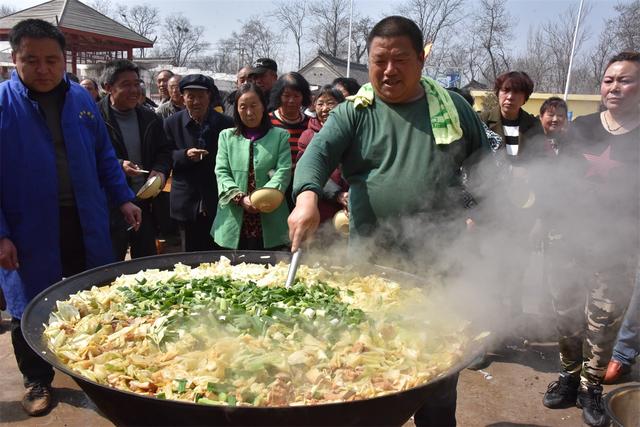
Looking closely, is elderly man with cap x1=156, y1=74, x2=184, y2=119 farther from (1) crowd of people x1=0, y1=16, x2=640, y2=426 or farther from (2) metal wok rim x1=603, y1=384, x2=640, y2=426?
(2) metal wok rim x1=603, y1=384, x2=640, y2=426

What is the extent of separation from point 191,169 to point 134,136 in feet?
1.96

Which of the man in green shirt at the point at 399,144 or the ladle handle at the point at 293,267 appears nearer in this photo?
the ladle handle at the point at 293,267

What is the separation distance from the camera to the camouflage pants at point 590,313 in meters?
3.22

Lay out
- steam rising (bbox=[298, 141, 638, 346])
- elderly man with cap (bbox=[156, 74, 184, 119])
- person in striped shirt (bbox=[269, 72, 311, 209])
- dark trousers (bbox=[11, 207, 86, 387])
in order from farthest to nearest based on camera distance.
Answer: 1. elderly man with cap (bbox=[156, 74, 184, 119])
2. person in striped shirt (bbox=[269, 72, 311, 209])
3. dark trousers (bbox=[11, 207, 86, 387])
4. steam rising (bbox=[298, 141, 638, 346])

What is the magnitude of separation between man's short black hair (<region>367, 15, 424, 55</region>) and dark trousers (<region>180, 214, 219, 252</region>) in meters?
2.72

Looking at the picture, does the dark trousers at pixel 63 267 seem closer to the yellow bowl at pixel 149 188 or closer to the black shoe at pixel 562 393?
the yellow bowl at pixel 149 188

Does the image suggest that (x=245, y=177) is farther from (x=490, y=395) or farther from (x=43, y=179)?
(x=490, y=395)

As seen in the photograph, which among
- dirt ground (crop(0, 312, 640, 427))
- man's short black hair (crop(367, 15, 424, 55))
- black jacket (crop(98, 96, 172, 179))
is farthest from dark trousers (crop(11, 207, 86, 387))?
man's short black hair (crop(367, 15, 424, 55))

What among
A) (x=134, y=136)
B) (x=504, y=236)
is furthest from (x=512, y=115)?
(x=134, y=136)

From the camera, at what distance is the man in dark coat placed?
4234 millimetres

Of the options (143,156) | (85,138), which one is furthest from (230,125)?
(85,138)

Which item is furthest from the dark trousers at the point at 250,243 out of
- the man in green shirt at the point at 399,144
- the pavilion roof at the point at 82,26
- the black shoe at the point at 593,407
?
the pavilion roof at the point at 82,26

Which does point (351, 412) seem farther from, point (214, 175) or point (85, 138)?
point (214, 175)

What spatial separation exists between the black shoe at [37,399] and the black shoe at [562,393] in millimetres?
3498
